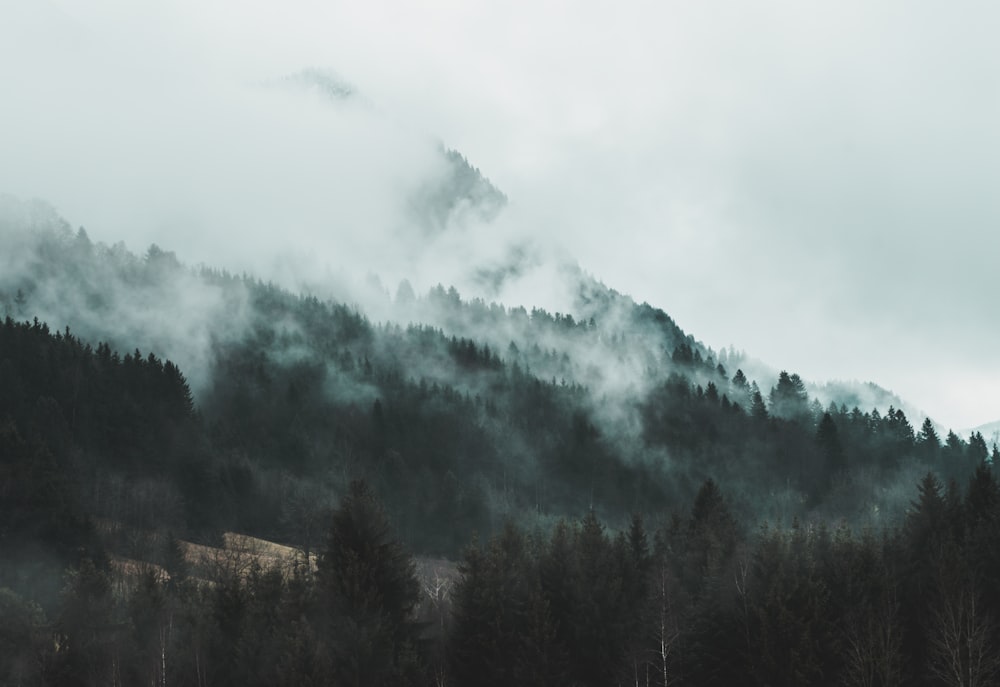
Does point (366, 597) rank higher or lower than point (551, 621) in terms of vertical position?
higher

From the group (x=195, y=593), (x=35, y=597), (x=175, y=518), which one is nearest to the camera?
(x=195, y=593)

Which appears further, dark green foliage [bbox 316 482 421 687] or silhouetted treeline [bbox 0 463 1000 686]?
silhouetted treeline [bbox 0 463 1000 686]

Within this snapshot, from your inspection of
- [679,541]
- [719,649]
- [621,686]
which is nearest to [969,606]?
[719,649]

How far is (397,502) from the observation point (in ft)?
650

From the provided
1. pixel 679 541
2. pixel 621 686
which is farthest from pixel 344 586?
pixel 679 541

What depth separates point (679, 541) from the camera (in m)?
103

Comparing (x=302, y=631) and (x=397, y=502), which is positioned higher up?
(x=397, y=502)

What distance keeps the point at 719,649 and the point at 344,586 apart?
26.7m

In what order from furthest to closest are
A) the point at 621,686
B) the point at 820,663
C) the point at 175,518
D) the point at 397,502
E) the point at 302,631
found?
the point at 397,502, the point at 175,518, the point at 621,686, the point at 820,663, the point at 302,631

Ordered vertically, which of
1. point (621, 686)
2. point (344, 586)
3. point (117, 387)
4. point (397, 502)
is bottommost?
point (621, 686)

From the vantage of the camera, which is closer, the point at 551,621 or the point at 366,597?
the point at 366,597

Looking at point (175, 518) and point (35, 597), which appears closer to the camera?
point (35, 597)

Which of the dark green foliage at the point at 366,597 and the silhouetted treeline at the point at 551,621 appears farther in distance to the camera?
the silhouetted treeline at the point at 551,621

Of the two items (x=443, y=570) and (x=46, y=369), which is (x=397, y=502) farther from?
(x=46, y=369)
